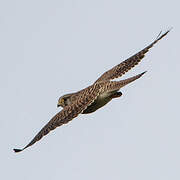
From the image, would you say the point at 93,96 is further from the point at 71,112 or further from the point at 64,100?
the point at 64,100

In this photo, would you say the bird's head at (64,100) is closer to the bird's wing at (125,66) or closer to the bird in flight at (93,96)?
the bird in flight at (93,96)

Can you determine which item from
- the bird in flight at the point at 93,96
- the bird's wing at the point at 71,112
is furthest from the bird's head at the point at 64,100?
the bird's wing at the point at 71,112

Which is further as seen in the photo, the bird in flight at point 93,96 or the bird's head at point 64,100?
the bird's head at point 64,100

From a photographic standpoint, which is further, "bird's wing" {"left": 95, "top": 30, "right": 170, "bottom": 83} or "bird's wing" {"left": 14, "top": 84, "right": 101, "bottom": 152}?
"bird's wing" {"left": 95, "top": 30, "right": 170, "bottom": 83}

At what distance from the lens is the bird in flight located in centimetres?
1423

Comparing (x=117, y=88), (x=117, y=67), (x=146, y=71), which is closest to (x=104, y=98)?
(x=117, y=88)

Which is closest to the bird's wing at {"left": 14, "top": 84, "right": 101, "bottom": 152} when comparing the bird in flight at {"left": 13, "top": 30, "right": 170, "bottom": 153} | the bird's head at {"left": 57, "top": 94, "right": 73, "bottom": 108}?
the bird in flight at {"left": 13, "top": 30, "right": 170, "bottom": 153}

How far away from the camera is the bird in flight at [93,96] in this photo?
14.2 metres

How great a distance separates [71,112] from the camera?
14484 millimetres

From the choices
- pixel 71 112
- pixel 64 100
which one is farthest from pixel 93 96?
pixel 64 100

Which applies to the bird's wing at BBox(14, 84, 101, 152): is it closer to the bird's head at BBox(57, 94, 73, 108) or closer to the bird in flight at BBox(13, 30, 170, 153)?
the bird in flight at BBox(13, 30, 170, 153)

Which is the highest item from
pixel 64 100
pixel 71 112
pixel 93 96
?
pixel 64 100

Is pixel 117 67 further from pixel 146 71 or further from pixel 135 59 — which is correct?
pixel 146 71

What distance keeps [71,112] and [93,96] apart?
0.86 metres
